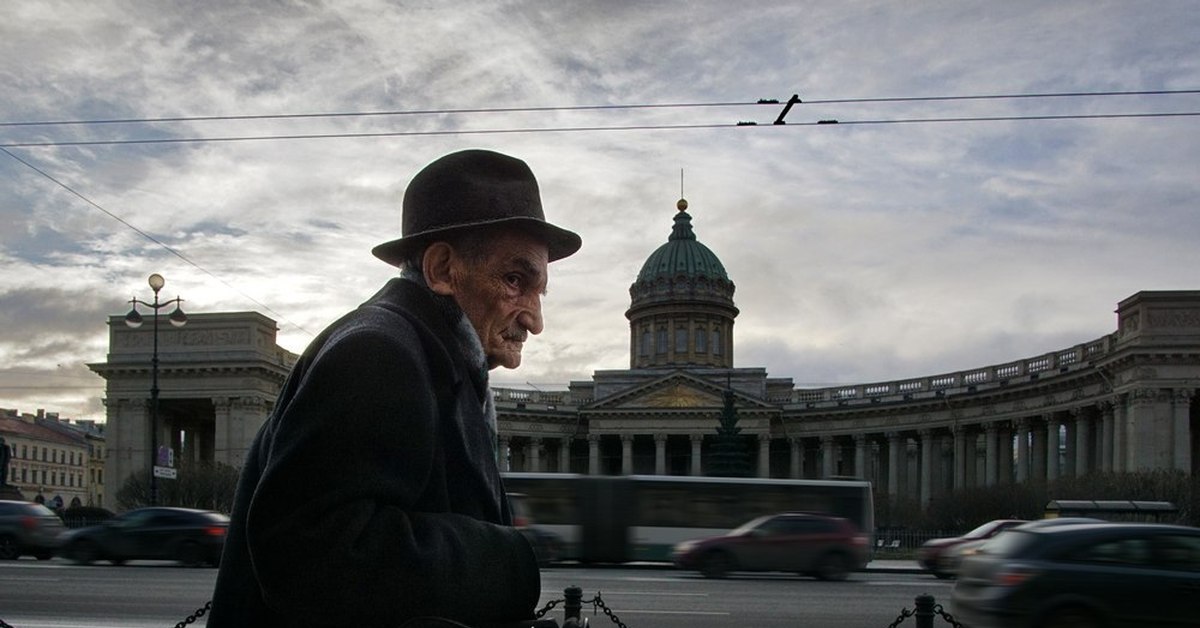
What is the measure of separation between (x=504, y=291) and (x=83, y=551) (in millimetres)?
25767

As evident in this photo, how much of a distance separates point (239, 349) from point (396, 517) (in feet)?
226

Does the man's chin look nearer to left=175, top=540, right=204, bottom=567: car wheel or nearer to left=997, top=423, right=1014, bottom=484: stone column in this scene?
left=175, top=540, right=204, bottom=567: car wheel

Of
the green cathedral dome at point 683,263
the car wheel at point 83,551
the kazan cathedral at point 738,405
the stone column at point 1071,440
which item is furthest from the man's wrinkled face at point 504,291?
the green cathedral dome at point 683,263

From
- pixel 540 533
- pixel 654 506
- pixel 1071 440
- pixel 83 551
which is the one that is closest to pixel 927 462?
pixel 1071 440

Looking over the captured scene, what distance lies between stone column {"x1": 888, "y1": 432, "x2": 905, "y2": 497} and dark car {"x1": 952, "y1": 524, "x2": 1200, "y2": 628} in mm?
71792

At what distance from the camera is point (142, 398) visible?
68.7 metres

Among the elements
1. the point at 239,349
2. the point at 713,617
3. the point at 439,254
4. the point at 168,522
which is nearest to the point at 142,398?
the point at 239,349

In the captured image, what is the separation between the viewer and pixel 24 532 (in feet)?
89.1

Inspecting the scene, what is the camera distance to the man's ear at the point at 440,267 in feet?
7.93

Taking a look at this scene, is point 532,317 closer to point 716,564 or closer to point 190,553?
point 190,553

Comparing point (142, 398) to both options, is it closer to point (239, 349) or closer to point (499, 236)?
point (239, 349)

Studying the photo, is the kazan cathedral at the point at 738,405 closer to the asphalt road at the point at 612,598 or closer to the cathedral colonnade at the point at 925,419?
the cathedral colonnade at the point at 925,419

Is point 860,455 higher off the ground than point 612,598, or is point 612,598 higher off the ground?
point 612,598

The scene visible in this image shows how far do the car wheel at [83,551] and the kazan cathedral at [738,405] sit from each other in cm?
1661
